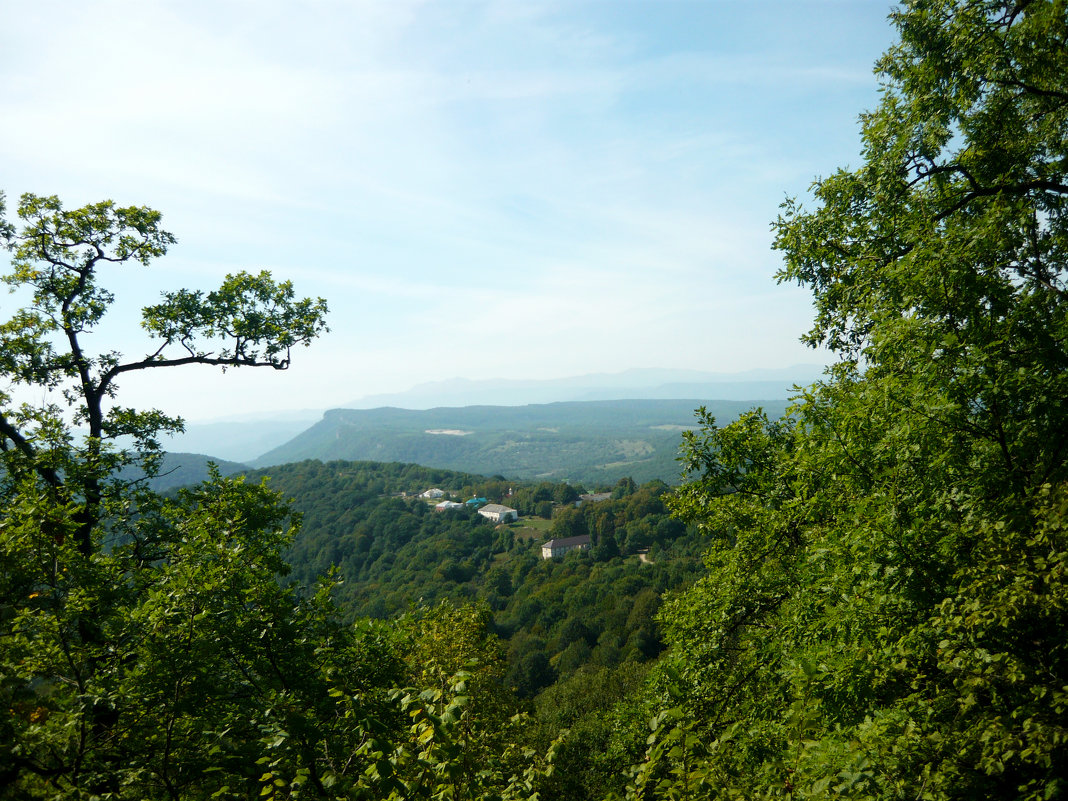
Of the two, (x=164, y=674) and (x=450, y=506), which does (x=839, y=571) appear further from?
(x=450, y=506)

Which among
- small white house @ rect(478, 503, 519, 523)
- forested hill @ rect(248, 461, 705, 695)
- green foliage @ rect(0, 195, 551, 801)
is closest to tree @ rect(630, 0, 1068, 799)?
green foliage @ rect(0, 195, 551, 801)

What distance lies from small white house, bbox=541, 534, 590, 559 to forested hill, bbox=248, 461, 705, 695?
188cm

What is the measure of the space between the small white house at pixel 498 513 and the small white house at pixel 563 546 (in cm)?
2315

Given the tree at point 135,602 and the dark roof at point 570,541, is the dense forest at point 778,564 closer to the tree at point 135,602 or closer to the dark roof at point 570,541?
the tree at point 135,602

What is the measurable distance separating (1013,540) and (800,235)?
7.22 meters

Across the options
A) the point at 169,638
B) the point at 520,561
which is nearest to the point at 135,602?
the point at 169,638

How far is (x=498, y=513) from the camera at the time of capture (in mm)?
134625

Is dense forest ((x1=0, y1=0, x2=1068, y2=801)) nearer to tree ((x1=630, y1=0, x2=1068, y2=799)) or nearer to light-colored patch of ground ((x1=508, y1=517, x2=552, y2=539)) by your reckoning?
tree ((x1=630, y1=0, x2=1068, y2=799))

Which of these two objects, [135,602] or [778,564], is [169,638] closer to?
[135,602]

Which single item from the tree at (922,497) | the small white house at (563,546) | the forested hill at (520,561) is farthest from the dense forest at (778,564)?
the small white house at (563,546)

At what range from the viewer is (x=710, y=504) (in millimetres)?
11227

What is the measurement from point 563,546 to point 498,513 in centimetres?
3463

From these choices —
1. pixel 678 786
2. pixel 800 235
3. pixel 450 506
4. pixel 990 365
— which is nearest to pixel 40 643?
pixel 678 786

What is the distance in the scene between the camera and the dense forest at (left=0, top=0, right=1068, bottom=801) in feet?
12.7
